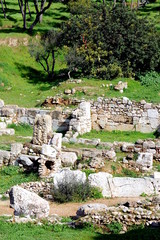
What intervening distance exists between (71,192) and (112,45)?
1994cm

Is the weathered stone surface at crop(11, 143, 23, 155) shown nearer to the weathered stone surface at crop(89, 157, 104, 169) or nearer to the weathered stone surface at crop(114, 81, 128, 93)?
the weathered stone surface at crop(89, 157, 104, 169)

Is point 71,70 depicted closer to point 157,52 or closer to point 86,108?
point 157,52

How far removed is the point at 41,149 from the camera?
1530cm

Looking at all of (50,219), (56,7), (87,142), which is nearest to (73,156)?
(87,142)

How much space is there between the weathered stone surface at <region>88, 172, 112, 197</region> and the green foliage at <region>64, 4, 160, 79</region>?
15930mm

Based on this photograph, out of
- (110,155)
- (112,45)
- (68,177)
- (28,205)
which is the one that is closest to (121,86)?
(112,45)

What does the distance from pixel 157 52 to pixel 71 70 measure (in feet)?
20.3

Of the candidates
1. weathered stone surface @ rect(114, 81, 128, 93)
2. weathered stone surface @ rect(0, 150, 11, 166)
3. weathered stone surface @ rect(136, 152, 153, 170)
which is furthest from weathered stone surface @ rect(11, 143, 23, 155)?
weathered stone surface @ rect(114, 81, 128, 93)

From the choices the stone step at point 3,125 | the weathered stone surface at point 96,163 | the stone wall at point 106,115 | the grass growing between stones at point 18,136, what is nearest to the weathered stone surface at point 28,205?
the weathered stone surface at point 96,163

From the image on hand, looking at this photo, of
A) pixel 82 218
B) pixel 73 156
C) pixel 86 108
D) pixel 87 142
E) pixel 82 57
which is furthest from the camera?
pixel 82 57

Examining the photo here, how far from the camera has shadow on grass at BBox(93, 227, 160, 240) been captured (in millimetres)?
8789

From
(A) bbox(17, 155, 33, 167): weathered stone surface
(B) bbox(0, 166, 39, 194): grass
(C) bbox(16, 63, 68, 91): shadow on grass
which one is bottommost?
(C) bbox(16, 63, 68, 91): shadow on grass

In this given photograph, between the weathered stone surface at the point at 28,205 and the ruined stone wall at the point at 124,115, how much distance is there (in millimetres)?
12276

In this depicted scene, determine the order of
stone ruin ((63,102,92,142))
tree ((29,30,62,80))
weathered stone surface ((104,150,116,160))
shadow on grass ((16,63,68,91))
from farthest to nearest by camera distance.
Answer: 1. tree ((29,30,62,80))
2. shadow on grass ((16,63,68,91))
3. stone ruin ((63,102,92,142))
4. weathered stone surface ((104,150,116,160))
